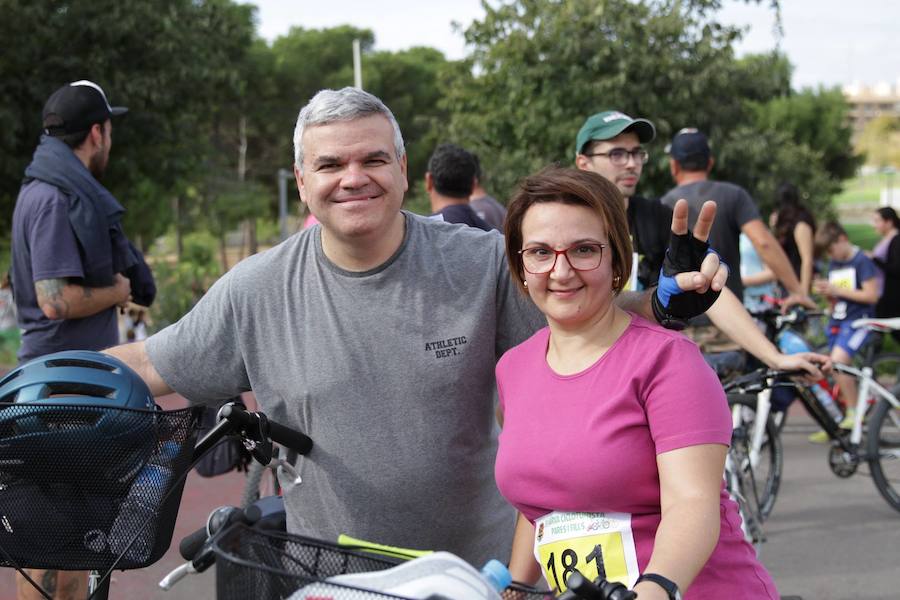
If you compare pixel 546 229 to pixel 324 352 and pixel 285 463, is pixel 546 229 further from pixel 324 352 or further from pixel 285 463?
pixel 285 463

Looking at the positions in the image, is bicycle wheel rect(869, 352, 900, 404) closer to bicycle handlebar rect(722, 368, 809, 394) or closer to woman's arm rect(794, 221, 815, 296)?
woman's arm rect(794, 221, 815, 296)

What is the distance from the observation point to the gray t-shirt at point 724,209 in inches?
224

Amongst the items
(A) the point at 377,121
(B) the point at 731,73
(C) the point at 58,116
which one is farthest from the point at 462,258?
(B) the point at 731,73

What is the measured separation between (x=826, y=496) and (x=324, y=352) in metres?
5.35

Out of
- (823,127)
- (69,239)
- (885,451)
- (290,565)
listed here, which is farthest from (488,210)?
(823,127)

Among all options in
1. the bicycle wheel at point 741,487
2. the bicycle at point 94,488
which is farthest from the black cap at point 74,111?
the bicycle wheel at point 741,487

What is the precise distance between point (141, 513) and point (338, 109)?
0.98 meters

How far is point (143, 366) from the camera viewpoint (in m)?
2.67

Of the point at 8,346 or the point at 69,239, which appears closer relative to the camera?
the point at 69,239

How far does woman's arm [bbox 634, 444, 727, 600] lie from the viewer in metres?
1.85

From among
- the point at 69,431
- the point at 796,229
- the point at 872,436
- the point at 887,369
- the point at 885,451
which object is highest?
the point at 69,431

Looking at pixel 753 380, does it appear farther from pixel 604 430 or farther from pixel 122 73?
pixel 122 73

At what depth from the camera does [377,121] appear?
2.43m

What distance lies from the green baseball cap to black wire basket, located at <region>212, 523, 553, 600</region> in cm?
331
